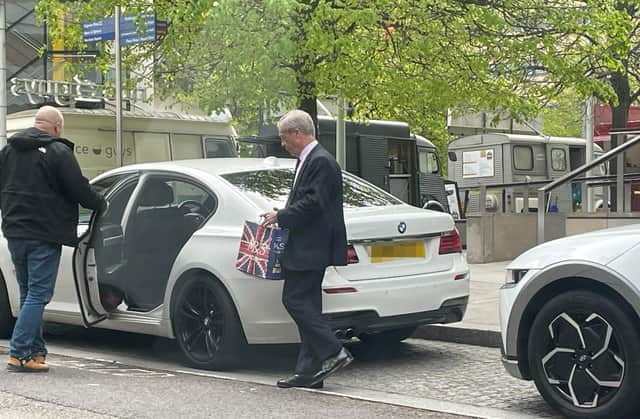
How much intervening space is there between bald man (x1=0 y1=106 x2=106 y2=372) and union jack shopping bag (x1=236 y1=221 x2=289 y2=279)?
1.17 metres

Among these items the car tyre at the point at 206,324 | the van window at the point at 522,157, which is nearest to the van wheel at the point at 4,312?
the car tyre at the point at 206,324

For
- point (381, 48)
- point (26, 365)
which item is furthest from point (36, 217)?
point (381, 48)

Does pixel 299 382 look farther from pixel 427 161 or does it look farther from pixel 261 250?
pixel 427 161

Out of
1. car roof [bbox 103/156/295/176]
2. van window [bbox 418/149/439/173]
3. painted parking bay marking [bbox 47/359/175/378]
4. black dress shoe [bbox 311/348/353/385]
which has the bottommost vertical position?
painted parking bay marking [bbox 47/359/175/378]

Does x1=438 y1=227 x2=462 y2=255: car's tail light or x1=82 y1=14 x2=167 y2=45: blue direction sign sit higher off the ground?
x1=82 y1=14 x2=167 y2=45: blue direction sign

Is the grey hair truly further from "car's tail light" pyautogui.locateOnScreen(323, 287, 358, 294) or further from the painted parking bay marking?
the painted parking bay marking

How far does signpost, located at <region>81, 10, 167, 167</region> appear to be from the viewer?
14035mm

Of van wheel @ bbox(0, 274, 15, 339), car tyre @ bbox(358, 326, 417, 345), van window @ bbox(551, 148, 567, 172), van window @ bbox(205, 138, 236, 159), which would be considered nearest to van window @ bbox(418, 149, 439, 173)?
van window @ bbox(205, 138, 236, 159)

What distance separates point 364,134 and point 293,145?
1418cm

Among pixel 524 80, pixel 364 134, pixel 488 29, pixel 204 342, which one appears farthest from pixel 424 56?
pixel 204 342

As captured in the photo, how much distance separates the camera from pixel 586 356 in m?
5.27

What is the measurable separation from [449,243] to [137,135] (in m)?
12.0

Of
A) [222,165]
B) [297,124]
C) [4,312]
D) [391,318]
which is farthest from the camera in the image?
[4,312]

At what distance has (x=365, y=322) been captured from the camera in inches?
267
